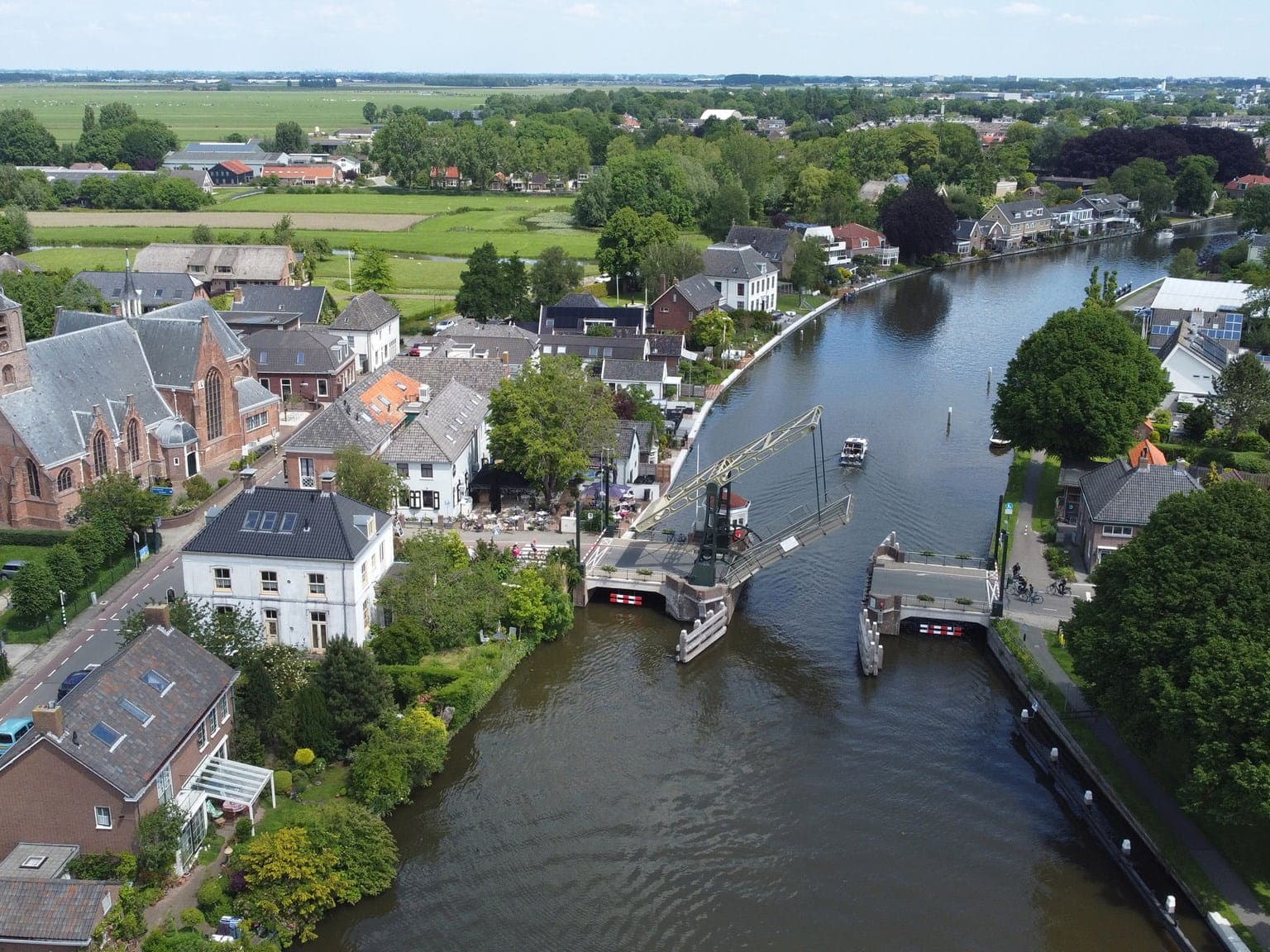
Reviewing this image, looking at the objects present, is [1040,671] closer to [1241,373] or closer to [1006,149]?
[1241,373]

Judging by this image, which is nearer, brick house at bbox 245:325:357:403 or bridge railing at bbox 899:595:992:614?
bridge railing at bbox 899:595:992:614

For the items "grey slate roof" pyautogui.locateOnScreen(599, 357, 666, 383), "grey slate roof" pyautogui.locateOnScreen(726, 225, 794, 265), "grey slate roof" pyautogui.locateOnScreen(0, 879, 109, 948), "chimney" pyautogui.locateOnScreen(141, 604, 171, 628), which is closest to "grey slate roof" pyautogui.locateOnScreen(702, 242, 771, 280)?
"grey slate roof" pyautogui.locateOnScreen(726, 225, 794, 265)

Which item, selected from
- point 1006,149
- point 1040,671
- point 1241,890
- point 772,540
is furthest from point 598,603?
point 1006,149

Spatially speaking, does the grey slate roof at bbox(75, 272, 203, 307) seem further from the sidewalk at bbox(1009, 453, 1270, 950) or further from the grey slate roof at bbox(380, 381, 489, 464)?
the sidewalk at bbox(1009, 453, 1270, 950)

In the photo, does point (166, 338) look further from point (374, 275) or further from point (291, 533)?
point (374, 275)

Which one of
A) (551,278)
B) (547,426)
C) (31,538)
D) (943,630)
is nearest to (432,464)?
(547,426)

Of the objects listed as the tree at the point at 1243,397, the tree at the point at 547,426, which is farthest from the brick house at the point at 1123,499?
the tree at the point at 547,426
